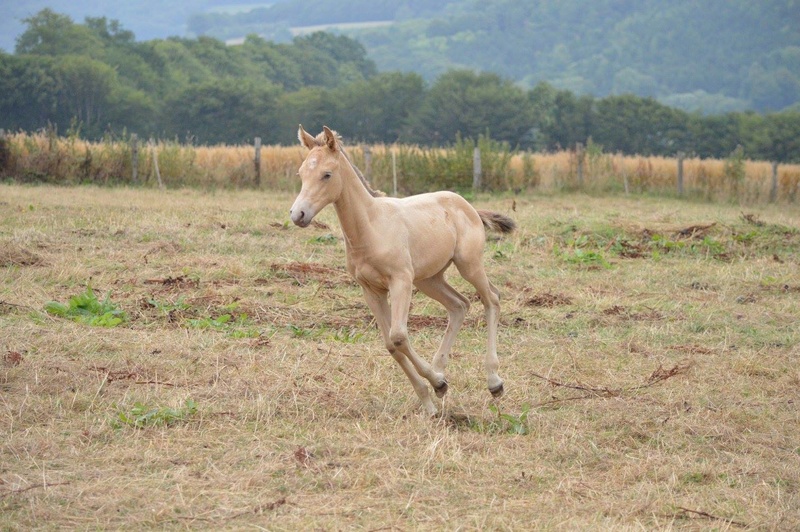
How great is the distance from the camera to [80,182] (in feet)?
79.9

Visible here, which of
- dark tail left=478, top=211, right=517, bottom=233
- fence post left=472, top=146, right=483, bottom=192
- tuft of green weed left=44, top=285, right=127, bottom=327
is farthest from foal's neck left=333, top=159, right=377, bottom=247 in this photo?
fence post left=472, top=146, right=483, bottom=192

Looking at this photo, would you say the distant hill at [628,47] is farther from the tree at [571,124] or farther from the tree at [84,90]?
the tree at [84,90]

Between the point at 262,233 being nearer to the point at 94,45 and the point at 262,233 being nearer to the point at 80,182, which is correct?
the point at 80,182

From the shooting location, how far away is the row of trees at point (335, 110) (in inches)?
2208

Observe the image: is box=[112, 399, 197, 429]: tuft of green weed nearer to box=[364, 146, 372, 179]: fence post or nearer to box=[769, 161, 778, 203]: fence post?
box=[364, 146, 372, 179]: fence post

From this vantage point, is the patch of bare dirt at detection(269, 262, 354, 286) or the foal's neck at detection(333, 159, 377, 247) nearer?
the foal's neck at detection(333, 159, 377, 247)

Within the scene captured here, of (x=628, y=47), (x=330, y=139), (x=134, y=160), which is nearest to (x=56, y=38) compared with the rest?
(x=134, y=160)

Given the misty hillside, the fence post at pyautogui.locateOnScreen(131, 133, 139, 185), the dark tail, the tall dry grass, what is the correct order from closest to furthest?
the dark tail, the tall dry grass, the fence post at pyautogui.locateOnScreen(131, 133, 139, 185), the misty hillside

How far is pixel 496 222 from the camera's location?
8.18 metres

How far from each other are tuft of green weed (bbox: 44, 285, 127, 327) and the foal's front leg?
2.92 m

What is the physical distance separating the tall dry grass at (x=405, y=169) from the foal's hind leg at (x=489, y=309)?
1684 centimetres

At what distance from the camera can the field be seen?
4.99 metres

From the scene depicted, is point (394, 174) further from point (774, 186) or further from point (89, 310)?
point (89, 310)

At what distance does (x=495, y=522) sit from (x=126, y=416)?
2583mm
